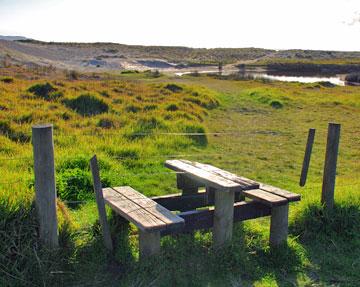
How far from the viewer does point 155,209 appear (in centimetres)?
416

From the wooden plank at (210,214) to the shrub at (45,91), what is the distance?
11162 millimetres

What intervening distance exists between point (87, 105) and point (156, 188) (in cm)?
729

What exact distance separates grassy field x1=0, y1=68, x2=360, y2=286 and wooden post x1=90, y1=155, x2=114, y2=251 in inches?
4.1

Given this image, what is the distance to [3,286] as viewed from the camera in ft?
11.6

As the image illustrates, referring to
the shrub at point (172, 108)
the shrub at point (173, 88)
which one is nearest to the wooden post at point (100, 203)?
the shrub at point (172, 108)

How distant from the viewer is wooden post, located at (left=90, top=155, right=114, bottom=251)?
4059 millimetres

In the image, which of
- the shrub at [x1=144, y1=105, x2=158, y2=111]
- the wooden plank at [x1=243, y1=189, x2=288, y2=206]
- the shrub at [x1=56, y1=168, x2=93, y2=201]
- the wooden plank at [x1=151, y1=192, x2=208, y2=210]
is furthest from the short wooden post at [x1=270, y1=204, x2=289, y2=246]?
the shrub at [x1=144, y1=105, x2=158, y2=111]

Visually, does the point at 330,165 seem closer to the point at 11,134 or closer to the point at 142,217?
the point at 142,217

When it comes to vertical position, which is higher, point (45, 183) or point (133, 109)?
point (45, 183)

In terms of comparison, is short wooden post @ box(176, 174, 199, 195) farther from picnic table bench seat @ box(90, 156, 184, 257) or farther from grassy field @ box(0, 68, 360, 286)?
picnic table bench seat @ box(90, 156, 184, 257)

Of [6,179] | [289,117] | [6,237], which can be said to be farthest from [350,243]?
[289,117]

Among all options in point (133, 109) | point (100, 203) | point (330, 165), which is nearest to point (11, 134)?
point (133, 109)

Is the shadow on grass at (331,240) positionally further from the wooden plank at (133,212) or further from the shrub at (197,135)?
the shrub at (197,135)

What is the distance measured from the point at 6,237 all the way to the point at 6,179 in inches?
69.7
